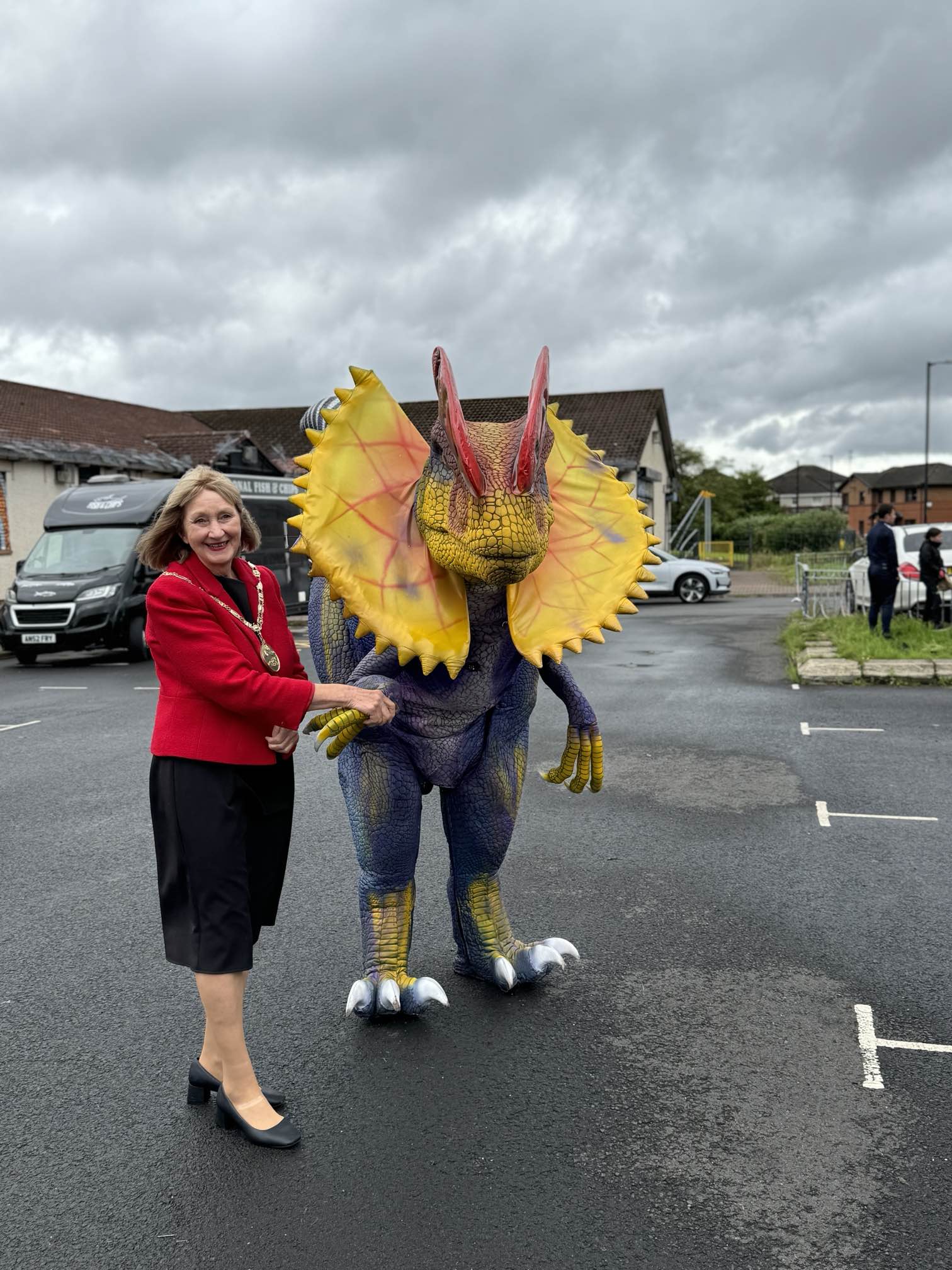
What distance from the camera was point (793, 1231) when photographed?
2348mm

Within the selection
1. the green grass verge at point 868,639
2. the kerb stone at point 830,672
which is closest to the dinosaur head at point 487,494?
the kerb stone at point 830,672

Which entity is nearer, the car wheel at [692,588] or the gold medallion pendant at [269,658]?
the gold medallion pendant at [269,658]

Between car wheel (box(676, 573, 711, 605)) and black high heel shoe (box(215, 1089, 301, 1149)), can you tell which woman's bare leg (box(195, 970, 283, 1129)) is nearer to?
black high heel shoe (box(215, 1089, 301, 1149))

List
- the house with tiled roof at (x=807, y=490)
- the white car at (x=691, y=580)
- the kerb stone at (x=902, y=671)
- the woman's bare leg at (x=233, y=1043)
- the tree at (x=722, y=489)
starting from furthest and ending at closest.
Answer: the house with tiled roof at (x=807, y=490) < the tree at (x=722, y=489) < the white car at (x=691, y=580) < the kerb stone at (x=902, y=671) < the woman's bare leg at (x=233, y=1043)

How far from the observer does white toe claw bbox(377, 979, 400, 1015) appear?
3.26 metres

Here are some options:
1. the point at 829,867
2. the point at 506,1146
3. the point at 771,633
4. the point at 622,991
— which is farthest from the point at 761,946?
the point at 771,633

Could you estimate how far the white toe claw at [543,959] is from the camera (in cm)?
353

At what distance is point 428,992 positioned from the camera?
3.30 metres

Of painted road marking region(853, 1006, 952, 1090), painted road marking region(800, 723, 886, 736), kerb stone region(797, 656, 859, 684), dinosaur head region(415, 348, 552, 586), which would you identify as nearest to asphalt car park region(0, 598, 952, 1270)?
painted road marking region(853, 1006, 952, 1090)

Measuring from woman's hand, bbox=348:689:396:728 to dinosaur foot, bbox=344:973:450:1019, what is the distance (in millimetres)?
996

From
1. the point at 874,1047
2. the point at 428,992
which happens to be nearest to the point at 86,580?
the point at 428,992

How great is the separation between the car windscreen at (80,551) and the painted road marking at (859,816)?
35.5 feet

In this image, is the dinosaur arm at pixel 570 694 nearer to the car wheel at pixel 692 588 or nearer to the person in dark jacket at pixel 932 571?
the person in dark jacket at pixel 932 571

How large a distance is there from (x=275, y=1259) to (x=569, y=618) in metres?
1.72
